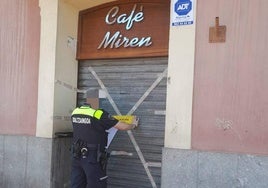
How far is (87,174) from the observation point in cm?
555

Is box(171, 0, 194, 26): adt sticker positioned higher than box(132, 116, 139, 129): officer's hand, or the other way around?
box(171, 0, 194, 26): adt sticker

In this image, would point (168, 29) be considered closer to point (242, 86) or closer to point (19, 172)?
point (242, 86)

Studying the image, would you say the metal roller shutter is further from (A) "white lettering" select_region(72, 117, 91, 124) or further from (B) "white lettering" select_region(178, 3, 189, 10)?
(A) "white lettering" select_region(72, 117, 91, 124)

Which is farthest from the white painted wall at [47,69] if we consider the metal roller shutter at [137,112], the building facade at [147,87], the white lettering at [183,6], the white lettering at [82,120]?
the white lettering at [183,6]

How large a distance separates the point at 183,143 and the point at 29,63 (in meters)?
3.03

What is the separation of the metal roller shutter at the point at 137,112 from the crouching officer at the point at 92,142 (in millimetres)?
748

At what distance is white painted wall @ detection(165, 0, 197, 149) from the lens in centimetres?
543

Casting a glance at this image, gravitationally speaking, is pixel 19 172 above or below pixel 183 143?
below

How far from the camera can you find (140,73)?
6387 millimetres

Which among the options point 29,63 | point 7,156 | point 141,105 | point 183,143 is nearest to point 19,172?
point 7,156

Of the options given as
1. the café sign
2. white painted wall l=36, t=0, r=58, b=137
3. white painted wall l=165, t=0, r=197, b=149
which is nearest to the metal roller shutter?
the café sign

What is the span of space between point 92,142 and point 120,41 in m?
1.81

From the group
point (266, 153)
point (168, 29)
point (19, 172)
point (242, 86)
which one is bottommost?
point (19, 172)

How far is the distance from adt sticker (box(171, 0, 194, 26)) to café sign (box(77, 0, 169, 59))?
51 centimetres
